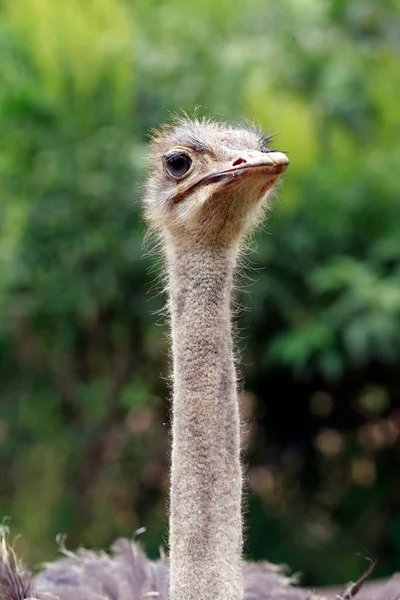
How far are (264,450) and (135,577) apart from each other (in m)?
2.79

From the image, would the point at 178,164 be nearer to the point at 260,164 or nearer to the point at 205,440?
the point at 260,164

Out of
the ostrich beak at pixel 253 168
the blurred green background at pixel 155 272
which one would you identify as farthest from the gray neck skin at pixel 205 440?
the blurred green background at pixel 155 272

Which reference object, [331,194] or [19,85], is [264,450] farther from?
[19,85]

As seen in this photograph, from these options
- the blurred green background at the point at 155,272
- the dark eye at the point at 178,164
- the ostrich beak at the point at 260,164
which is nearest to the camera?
the ostrich beak at the point at 260,164

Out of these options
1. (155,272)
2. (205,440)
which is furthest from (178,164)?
(155,272)

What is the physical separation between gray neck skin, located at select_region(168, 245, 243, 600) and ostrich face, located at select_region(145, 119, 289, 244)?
0.15ft

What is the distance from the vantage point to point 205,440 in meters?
1.57

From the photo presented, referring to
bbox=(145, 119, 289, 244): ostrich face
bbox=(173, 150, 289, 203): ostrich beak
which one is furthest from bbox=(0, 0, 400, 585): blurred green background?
bbox=(173, 150, 289, 203): ostrich beak

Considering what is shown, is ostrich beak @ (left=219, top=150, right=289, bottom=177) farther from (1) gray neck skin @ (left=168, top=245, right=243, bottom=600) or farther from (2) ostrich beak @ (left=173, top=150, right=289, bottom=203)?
(1) gray neck skin @ (left=168, top=245, right=243, bottom=600)

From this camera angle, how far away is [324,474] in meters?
4.94

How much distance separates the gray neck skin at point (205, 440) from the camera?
1.56m

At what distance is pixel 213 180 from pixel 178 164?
0.37ft

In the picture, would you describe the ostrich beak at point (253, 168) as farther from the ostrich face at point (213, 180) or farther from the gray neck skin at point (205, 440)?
the gray neck skin at point (205, 440)

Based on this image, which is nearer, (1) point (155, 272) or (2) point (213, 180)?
(2) point (213, 180)
